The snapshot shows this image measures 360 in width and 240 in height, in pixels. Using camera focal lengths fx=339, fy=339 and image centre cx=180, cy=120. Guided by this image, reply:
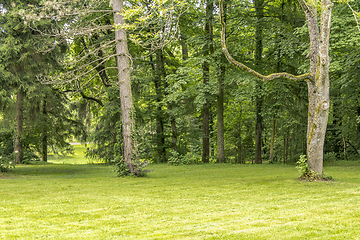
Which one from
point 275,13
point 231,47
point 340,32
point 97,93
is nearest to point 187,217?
point 340,32

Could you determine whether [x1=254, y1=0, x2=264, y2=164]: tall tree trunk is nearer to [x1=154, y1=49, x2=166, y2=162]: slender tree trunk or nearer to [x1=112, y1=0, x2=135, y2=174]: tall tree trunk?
[x1=154, y1=49, x2=166, y2=162]: slender tree trunk

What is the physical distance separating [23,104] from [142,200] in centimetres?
1215

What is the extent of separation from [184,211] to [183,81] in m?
11.9

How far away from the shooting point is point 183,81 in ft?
58.9

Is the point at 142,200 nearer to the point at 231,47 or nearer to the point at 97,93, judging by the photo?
the point at 231,47

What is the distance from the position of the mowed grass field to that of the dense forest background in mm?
4444

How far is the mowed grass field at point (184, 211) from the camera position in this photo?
196 inches

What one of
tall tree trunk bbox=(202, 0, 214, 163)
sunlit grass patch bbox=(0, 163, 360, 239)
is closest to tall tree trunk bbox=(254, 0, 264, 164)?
tall tree trunk bbox=(202, 0, 214, 163)

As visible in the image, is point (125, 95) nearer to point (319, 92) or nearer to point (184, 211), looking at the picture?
point (319, 92)

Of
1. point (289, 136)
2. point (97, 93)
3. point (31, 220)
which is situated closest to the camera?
point (31, 220)

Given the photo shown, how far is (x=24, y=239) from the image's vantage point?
15.5 ft

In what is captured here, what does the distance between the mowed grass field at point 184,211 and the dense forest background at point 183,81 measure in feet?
14.6

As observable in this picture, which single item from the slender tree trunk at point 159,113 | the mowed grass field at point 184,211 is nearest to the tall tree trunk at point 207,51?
the slender tree trunk at point 159,113

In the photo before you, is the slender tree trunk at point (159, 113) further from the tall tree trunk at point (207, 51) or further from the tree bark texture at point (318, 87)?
the tree bark texture at point (318, 87)
